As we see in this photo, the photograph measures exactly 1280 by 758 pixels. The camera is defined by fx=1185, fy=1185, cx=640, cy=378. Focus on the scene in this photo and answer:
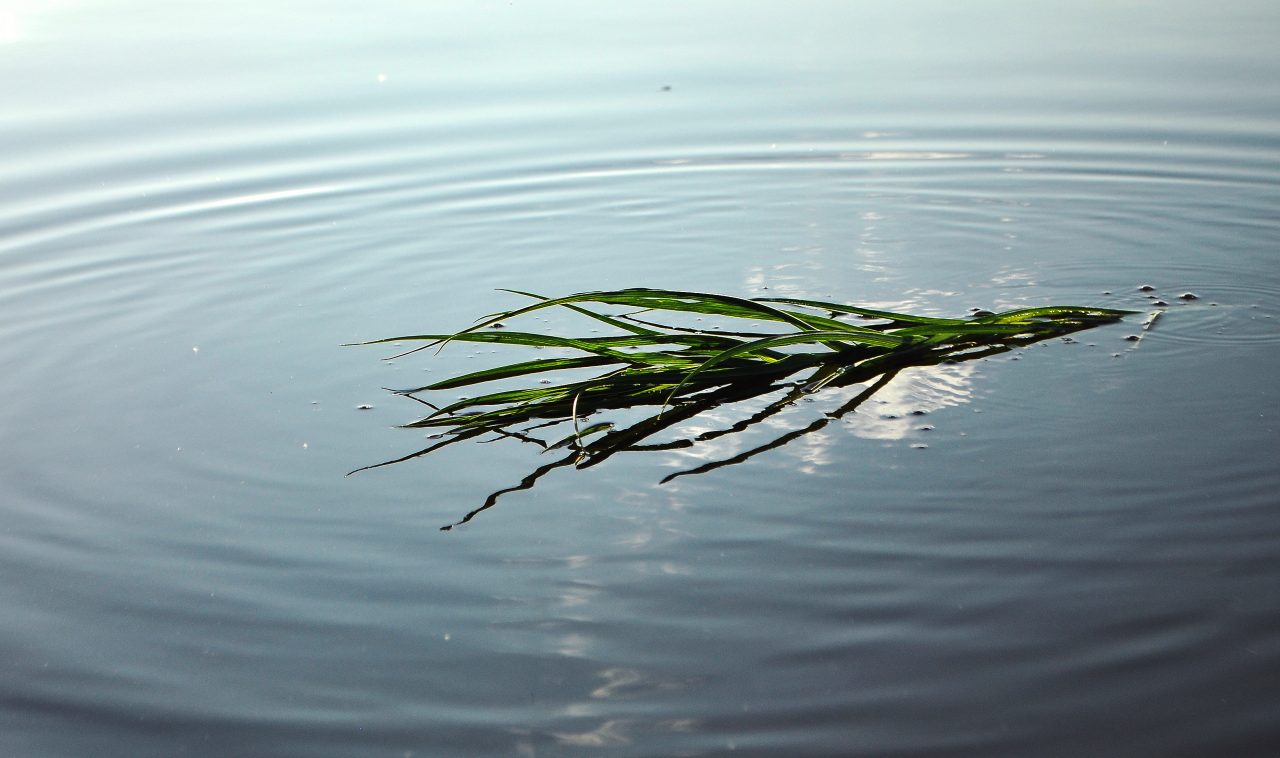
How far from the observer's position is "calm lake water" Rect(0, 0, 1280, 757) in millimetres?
1981

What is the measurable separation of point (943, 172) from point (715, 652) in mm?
3957

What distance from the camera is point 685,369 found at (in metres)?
3.12

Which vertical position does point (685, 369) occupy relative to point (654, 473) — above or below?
above

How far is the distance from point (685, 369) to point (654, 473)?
45 cm

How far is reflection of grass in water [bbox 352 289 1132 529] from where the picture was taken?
9.72ft

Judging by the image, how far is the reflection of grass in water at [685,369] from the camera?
296 cm

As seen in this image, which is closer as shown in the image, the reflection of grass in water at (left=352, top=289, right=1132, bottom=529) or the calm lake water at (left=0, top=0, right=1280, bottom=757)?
the calm lake water at (left=0, top=0, right=1280, bottom=757)

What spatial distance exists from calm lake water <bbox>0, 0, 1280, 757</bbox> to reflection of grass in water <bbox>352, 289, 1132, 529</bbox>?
0.31ft

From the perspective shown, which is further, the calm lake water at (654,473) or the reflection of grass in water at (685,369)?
the reflection of grass in water at (685,369)

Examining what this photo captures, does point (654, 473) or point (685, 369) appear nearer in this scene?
point (654, 473)

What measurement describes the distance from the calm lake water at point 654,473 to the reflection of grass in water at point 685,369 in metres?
0.09

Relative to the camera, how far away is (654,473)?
9.05 feet

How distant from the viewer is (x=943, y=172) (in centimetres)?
554

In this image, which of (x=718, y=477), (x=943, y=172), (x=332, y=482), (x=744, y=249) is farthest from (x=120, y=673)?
(x=943, y=172)
